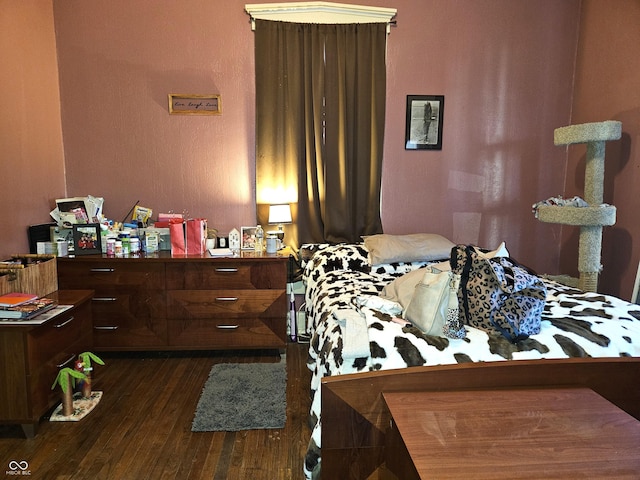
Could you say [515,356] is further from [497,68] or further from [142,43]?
[142,43]

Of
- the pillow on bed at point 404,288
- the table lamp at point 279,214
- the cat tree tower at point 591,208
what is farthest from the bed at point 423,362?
the table lamp at point 279,214

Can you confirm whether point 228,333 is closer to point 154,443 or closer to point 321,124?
point 154,443

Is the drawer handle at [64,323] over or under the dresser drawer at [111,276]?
under

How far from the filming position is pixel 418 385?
134 centimetres

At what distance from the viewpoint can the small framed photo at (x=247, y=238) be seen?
316cm

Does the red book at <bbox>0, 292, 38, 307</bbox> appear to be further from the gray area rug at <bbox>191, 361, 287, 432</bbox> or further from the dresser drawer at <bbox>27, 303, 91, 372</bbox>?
the gray area rug at <bbox>191, 361, 287, 432</bbox>

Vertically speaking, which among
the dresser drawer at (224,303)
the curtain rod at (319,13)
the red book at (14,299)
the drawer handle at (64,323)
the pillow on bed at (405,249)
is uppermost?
the curtain rod at (319,13)

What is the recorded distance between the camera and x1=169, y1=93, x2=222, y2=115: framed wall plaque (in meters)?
3.20

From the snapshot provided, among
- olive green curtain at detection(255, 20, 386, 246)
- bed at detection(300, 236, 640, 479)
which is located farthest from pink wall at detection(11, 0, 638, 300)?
bed at detection(300, 236, 640, 479)

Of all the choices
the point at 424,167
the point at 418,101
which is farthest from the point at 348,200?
the point at 418,101

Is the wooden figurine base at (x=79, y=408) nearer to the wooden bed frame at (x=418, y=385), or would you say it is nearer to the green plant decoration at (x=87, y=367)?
the green plant decoration at (x=87, y=367)

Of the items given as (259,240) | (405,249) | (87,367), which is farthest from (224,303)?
(405,249)

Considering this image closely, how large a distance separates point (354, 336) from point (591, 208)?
1.86 metres

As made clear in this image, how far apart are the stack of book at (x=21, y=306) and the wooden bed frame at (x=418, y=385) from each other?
1.47 meters
